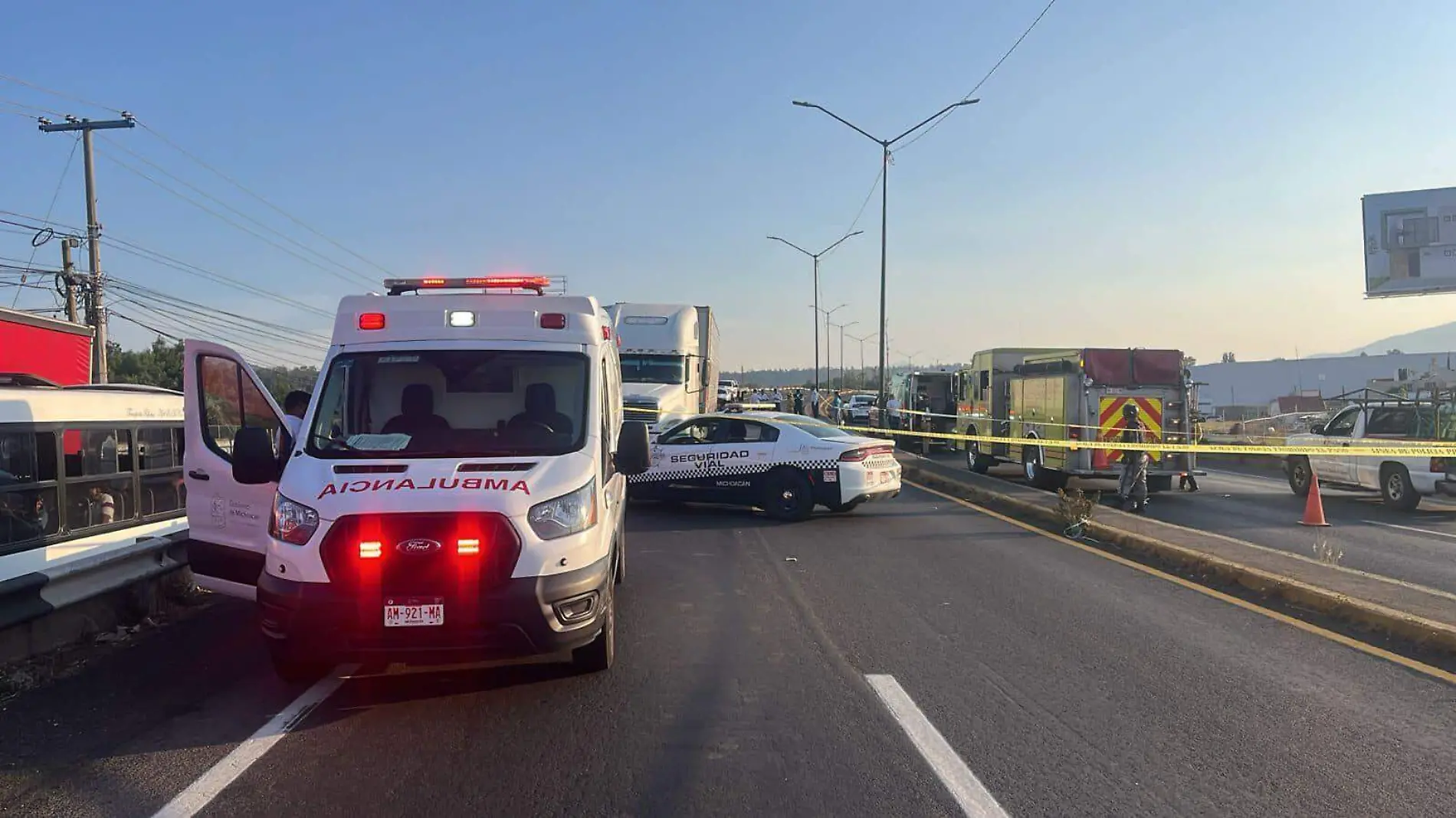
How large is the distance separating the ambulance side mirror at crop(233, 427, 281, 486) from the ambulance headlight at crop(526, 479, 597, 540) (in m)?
2.07

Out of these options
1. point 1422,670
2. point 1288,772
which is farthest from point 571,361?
point 1422,670

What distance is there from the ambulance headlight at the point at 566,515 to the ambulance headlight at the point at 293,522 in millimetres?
1204

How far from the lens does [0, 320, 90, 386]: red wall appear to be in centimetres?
2052

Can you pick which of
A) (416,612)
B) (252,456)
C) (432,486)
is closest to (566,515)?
(432,486)

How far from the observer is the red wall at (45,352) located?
67.3 ft

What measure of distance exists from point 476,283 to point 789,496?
7350 millimetres

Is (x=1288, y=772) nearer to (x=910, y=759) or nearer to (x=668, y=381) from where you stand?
(x=910, y=759)

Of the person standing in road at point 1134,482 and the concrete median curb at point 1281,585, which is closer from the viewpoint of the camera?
the concrete median curb at point 1281,585

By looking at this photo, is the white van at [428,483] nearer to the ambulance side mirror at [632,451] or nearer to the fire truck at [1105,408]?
the ambulance side mirror at [632,451]

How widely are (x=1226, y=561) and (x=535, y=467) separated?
22.8ft

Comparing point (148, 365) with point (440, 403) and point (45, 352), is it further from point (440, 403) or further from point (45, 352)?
point (440, 403)

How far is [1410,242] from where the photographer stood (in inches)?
1704

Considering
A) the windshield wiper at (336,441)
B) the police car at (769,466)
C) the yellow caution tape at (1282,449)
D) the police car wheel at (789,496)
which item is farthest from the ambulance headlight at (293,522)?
the yellow caution tape at (1282,449)

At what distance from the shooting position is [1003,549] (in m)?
11.4
